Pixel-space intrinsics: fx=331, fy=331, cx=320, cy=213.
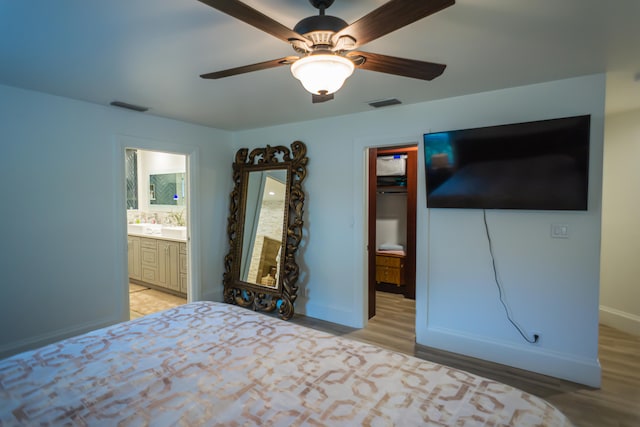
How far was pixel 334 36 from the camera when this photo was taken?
132cm

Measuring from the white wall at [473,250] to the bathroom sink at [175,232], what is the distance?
2.02 m

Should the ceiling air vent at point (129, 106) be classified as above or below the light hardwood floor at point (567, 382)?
above

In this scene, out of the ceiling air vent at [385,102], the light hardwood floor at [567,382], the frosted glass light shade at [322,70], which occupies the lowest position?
the light hardwood floor at [567,382]

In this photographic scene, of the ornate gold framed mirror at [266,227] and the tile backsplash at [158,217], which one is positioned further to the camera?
the tile backsplash at [158,217]

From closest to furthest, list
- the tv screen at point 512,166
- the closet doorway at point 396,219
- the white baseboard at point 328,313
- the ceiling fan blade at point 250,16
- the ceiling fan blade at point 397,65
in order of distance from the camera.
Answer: the ceiling fan blade at point 250,16 < the ceiling fan blade at point 397,65 < the tv screen at point 512,166 < the white baseboard at point 328,313 < the closet doorway at point 396,219

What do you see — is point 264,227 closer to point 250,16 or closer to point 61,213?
point 61,213

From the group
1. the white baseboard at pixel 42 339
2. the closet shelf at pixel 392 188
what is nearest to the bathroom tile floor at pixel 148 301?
the white baseboard at pixel 42 339

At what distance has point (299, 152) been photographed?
387cm

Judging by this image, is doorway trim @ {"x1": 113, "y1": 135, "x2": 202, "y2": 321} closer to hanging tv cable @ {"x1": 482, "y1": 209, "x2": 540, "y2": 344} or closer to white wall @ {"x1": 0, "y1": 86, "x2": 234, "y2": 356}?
white wall @ {"x1": 0, "y1": 86, "x2": 234, "y2": 356}

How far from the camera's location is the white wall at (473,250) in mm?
2508

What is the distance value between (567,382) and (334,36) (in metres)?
2.96

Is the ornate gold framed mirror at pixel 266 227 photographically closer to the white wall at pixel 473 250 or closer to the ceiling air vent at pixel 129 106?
the white wall at pixel 473 250

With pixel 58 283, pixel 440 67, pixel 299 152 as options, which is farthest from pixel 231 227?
pixel 440 67

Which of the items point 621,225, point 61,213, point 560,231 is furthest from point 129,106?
point 621,225
